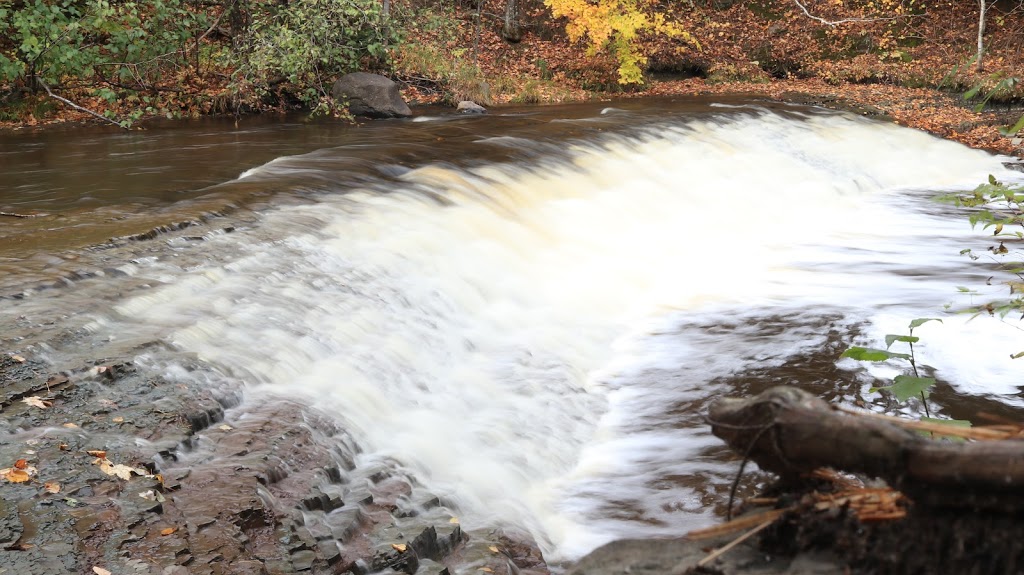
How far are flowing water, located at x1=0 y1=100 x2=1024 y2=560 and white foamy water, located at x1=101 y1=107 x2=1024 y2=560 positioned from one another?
0.03 meters

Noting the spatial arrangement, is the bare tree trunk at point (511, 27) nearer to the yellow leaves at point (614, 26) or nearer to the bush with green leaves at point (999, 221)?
the yellow leaves at point (614, 26)

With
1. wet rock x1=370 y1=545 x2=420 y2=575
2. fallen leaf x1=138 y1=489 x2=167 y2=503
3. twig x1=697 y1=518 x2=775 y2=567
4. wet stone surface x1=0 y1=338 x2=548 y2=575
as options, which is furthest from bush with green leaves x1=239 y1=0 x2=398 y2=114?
twig x1=697 y1=518 x2=775 y2=567

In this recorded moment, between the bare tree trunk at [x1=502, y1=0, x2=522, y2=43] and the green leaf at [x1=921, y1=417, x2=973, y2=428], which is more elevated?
the bare tree trunk at [x1=502, y1=0, x2=522, y2=43]

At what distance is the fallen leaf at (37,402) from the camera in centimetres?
402

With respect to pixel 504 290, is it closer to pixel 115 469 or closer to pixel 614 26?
pixel 115 469

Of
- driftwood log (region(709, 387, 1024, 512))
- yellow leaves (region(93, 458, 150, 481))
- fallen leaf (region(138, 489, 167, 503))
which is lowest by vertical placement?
fallen leaf (region(138, 489, 167, 503))

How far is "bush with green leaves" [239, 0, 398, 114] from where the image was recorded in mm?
15008

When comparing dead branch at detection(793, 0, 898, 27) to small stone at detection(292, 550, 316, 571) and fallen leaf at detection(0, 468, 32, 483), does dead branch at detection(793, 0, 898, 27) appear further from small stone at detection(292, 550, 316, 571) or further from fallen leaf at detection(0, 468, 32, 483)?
fallen leaf at detection(0, 468, 32, 483)

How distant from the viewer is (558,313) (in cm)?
774

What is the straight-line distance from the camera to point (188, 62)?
54.7 ft

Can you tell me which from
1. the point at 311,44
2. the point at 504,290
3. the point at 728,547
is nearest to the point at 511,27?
the point at 311,44

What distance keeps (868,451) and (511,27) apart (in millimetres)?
22328

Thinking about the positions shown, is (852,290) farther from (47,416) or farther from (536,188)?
(47,416)

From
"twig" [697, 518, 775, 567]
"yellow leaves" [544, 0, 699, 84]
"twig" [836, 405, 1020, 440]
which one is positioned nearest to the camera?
"twig" [836, 405, 1020, 440]
